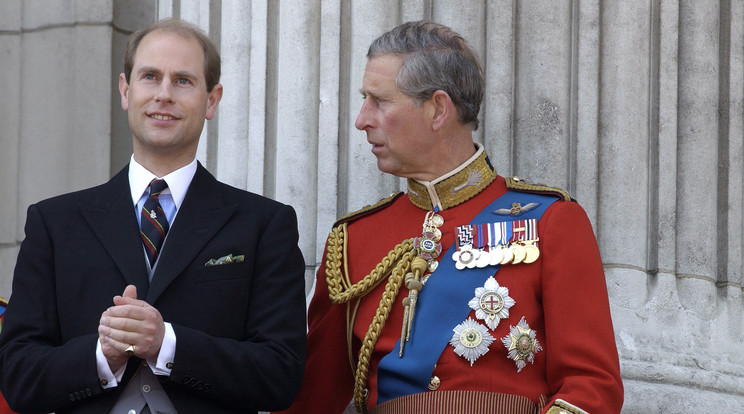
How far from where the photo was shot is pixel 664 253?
4375 millimetres

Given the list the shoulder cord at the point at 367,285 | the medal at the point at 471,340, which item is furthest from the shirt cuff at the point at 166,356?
the medal at the point at 471,340

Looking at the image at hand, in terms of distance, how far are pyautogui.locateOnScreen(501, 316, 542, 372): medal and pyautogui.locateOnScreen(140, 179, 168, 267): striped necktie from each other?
0.98 metres

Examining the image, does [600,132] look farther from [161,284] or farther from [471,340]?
[161,284]

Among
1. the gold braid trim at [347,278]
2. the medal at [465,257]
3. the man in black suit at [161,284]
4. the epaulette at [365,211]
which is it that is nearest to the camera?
the man in black suit at [161,284]

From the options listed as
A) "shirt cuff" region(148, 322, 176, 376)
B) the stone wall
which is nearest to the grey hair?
the stone wall

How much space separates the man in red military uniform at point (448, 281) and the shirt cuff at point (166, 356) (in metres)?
0.68

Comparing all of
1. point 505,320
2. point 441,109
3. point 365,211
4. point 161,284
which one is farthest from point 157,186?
point 505,320

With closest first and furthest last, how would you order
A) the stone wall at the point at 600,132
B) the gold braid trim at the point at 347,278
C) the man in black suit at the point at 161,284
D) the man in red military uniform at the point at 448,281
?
the man in black suit at the point at 161,284 < the man in red military uniform at the point at 448,281 < the gold braid trim at the point at 347,278 < the stone wall at the point at 600,132

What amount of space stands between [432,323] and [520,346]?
0.27m

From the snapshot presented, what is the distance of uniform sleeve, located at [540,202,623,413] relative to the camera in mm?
3447

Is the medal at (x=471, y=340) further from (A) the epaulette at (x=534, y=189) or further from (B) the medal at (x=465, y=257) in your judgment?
(A) the epaulette at (x=534, y=189)

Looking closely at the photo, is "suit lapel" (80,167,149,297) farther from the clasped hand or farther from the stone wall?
the stone wall

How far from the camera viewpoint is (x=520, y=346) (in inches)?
140

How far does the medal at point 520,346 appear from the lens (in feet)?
11.7
